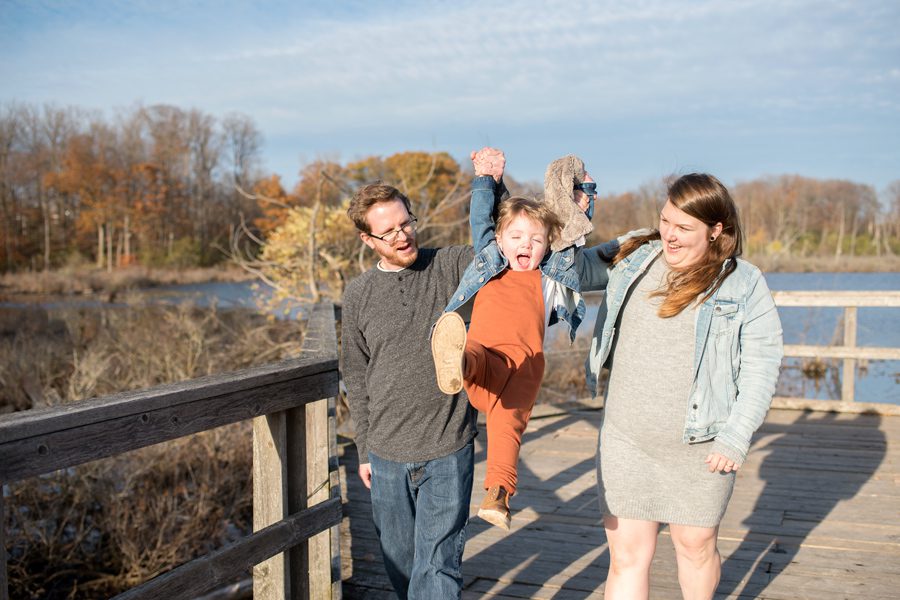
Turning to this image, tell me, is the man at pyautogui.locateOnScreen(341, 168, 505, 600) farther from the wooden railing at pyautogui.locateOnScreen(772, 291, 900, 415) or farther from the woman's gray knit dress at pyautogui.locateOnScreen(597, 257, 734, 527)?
the wooden railing at pyautogui.locateOnScreen(772, 291, 900, 415)

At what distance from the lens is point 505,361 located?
2.63 m

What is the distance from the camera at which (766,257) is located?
76.0 feet

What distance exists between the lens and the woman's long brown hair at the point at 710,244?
2473 millimetres

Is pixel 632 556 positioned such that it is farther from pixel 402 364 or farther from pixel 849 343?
pixel 849 343

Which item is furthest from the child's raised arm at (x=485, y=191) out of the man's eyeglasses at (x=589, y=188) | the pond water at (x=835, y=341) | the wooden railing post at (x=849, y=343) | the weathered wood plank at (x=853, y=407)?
the pond water at (x=835, y=341)

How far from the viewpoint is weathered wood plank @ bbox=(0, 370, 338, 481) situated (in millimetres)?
1790

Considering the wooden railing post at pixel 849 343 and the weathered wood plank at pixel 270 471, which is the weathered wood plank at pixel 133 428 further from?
the wooden railing post at pixel 849 343

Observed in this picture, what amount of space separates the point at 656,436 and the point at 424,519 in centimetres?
78

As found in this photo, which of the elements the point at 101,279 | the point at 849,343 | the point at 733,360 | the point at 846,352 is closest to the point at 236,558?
the point at 733,360

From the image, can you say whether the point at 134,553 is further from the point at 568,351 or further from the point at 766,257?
the point at 766,257

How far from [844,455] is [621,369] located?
13.7 feet

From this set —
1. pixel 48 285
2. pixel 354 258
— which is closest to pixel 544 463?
pixel 354 258

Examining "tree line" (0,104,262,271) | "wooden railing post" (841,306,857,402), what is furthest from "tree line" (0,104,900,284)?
"wooden railing post" (841,306,857,402)

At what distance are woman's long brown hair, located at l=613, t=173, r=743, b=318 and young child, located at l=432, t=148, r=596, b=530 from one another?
0.32 m
